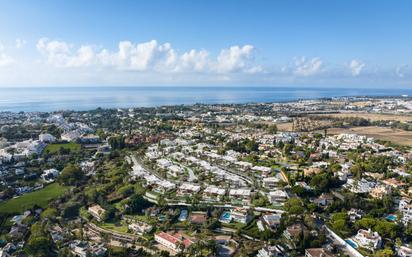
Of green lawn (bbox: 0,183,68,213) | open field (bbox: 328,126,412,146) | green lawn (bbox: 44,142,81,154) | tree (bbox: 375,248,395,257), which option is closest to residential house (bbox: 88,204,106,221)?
green lawn (bbox: 0,183,68,213)

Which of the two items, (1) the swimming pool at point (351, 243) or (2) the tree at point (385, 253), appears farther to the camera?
(1) the swimming pool at point (351, 243)

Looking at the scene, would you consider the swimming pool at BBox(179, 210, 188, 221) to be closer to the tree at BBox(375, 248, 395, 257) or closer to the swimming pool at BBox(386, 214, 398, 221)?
the tree at BBox(375, 248, 395, 257)

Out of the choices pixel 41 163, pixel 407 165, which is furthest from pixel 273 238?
pixel 41 163

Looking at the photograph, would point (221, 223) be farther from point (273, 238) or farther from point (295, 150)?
point (295, 150)

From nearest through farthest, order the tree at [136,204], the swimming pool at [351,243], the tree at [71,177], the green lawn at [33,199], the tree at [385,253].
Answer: the tree at [385,253], the swimming pool at [351,243], the tree at [136,204], the green lawn at [33,199], the tree at [71,177]

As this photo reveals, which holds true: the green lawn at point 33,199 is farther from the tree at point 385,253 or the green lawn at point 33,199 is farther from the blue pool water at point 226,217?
the tree at point 385,253

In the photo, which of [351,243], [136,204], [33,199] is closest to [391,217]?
[351,243]

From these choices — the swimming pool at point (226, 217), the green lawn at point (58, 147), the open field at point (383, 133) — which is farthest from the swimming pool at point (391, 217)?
the green lawn at point (58, 147)
